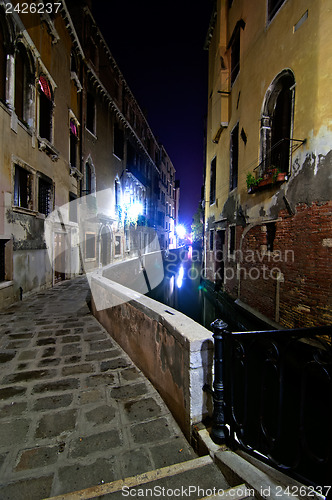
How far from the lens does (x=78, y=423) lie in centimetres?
225

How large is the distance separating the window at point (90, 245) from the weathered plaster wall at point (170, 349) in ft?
31.4

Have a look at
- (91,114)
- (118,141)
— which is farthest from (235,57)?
(118,141)

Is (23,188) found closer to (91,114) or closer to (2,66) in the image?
(2,66)

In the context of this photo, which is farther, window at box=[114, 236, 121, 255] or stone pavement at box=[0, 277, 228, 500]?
window at box=[114, 236, 121, 255]

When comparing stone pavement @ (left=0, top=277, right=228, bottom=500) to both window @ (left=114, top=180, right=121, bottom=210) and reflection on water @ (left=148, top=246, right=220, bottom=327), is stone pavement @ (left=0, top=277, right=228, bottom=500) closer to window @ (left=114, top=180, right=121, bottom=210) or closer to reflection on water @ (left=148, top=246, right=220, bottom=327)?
reflection on water @ (left=148, top=246, right=220, bottom=327)

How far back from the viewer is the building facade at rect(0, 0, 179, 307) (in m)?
6.30

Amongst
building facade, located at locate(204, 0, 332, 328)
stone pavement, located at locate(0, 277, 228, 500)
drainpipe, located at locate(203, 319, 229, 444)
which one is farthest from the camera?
building facade, located at locate(204, 0, 332, 328)

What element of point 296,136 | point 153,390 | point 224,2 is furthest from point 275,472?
point 224,2

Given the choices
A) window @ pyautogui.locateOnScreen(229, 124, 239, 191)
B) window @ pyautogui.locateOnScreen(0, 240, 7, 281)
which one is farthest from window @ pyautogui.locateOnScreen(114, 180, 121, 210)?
window @ pyautogui.locateOnScreen(0, 240, 7, 281)

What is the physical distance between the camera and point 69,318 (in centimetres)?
529

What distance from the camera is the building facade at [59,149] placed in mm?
6297

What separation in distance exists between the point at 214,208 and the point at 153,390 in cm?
1049

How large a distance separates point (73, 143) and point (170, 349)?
12317mm

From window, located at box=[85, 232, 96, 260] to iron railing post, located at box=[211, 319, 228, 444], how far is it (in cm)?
1190
